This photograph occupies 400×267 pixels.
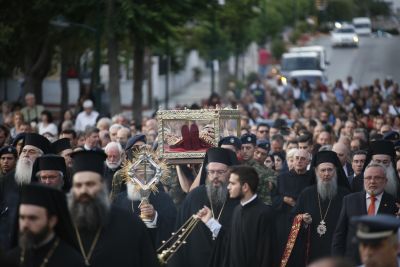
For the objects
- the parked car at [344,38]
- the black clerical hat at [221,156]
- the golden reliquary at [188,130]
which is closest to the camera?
the black clerical hat at [221,156]

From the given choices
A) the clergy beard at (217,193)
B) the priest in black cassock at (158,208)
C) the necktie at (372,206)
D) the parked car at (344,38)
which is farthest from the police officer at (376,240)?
the parked car at (344,38)

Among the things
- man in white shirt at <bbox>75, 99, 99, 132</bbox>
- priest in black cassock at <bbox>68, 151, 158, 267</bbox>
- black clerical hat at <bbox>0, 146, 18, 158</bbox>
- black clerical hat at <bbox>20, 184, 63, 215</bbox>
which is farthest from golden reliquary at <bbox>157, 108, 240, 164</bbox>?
man in white shirt at <bbox>75, 99, 99, 132</bbox>

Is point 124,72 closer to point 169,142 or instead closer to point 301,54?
point 301,54

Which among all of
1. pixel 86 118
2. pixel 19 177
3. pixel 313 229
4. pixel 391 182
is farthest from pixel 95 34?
pixel 19 177

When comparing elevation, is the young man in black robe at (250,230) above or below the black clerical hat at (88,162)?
below

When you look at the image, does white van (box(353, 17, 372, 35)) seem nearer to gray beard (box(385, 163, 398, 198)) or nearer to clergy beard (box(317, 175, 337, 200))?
gray beard (box(385, 163, 398, 198))

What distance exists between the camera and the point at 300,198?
14805 millimetres

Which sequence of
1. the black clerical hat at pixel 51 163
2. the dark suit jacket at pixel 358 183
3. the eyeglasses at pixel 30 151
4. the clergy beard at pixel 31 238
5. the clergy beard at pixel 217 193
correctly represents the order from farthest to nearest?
the dark suit jacket at pixel 358 183
the eyeglasses at pixel 30 151
the clergy beard at pixel 217 193
the black clerical hat at pixel 51 163
the clergy beard at pixel 31 238

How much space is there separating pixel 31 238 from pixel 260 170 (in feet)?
26.0

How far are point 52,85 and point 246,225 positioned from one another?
37.3 meters

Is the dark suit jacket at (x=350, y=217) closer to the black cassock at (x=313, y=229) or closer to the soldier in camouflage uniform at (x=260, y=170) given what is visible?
the black cassock at (x=313, y=229)

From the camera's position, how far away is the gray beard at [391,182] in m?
14.2

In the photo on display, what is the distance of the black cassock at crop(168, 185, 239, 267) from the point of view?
13641 mm

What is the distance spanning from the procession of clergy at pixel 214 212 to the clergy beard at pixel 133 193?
0.01m
